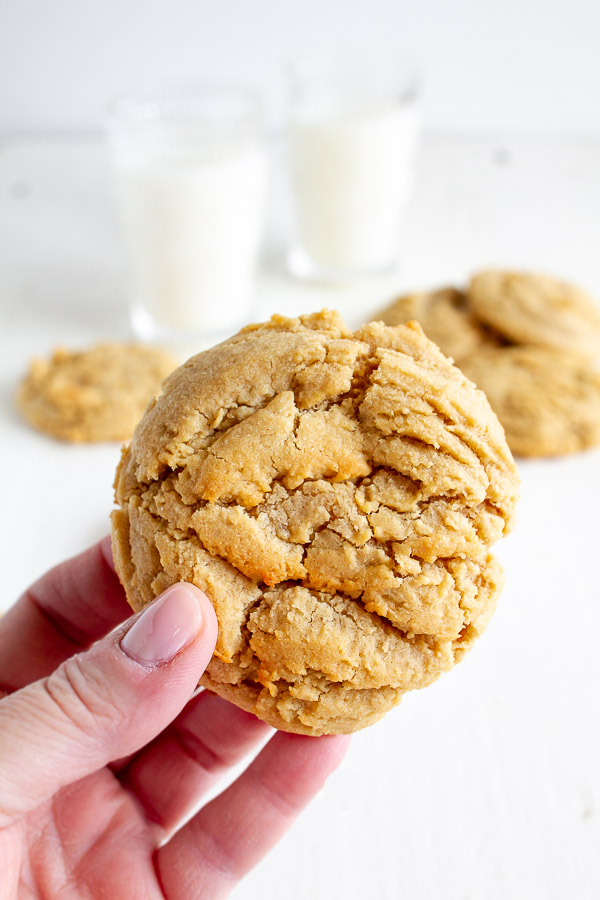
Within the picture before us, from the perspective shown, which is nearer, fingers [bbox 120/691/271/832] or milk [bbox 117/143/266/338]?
fingers [bbox 120/691/271/832]

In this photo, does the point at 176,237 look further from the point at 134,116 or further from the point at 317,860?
the point at 317,860

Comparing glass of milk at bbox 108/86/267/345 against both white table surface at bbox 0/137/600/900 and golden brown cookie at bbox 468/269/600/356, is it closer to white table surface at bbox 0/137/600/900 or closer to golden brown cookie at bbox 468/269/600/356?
white table surface at bbox 0/137/600/900

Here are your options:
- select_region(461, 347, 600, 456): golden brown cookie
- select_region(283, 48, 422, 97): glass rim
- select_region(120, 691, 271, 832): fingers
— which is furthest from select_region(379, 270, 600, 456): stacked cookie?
select_region(120, 691, 271, 832): fingers

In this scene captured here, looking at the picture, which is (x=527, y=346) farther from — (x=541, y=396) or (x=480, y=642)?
(x=480, y=642)


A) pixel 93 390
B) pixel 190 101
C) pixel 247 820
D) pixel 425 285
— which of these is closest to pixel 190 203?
pixel 190 101

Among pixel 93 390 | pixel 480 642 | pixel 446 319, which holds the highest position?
pixel 446 319

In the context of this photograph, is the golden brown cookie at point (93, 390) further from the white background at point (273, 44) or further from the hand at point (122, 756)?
the white background at point (273, 44)
